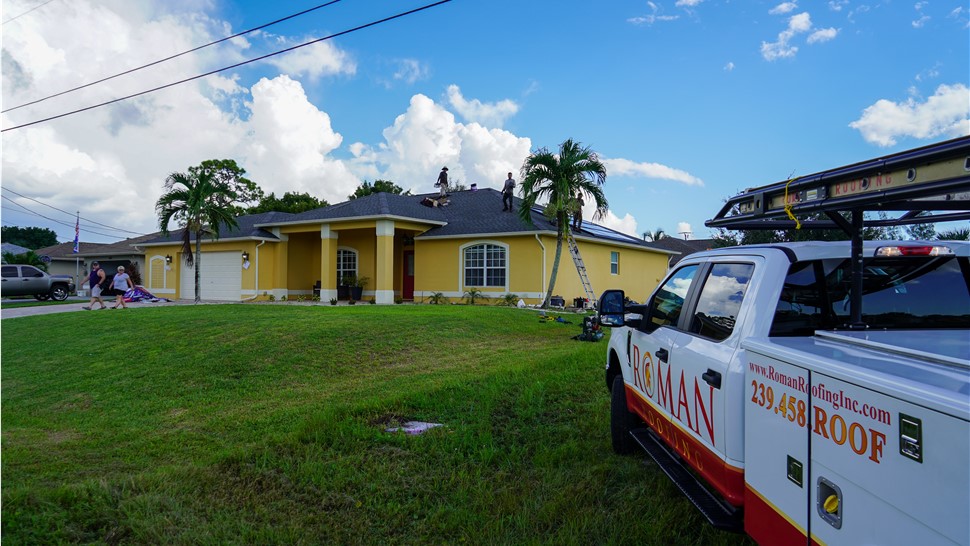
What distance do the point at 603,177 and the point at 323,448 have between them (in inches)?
633

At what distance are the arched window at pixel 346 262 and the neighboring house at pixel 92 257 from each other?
45.0 ft

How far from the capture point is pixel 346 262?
2702 cm

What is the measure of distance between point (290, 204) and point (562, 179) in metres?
36.2

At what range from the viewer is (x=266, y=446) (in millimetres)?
5438

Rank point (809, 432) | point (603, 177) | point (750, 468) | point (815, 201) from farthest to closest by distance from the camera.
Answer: point (603, 177) < point (815, 201) < point (750, 468) < point (809, 432)

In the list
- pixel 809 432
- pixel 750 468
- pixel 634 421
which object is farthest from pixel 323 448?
pixel 809 432

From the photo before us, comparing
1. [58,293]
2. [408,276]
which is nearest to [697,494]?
[408,276]

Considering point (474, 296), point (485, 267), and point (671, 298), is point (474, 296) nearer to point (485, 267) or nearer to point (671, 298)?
point (485, 267)

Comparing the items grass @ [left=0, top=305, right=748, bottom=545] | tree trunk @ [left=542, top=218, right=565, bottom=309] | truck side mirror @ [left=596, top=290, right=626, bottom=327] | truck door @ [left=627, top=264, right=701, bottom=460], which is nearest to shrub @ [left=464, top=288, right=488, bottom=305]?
tree trunk @ [left=542, top=218, right=565, bottom=309]

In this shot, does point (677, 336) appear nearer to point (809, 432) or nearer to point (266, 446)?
point (809, 432)

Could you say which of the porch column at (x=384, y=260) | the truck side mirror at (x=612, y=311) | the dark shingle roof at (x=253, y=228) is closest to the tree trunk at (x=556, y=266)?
the porch column at (x=384, y=260)

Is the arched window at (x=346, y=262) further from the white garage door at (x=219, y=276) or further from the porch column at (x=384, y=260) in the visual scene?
the white garage door at (x=219, y=276)

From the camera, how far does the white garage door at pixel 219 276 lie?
27375 mm

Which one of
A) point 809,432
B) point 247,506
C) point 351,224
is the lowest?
point 247,506
